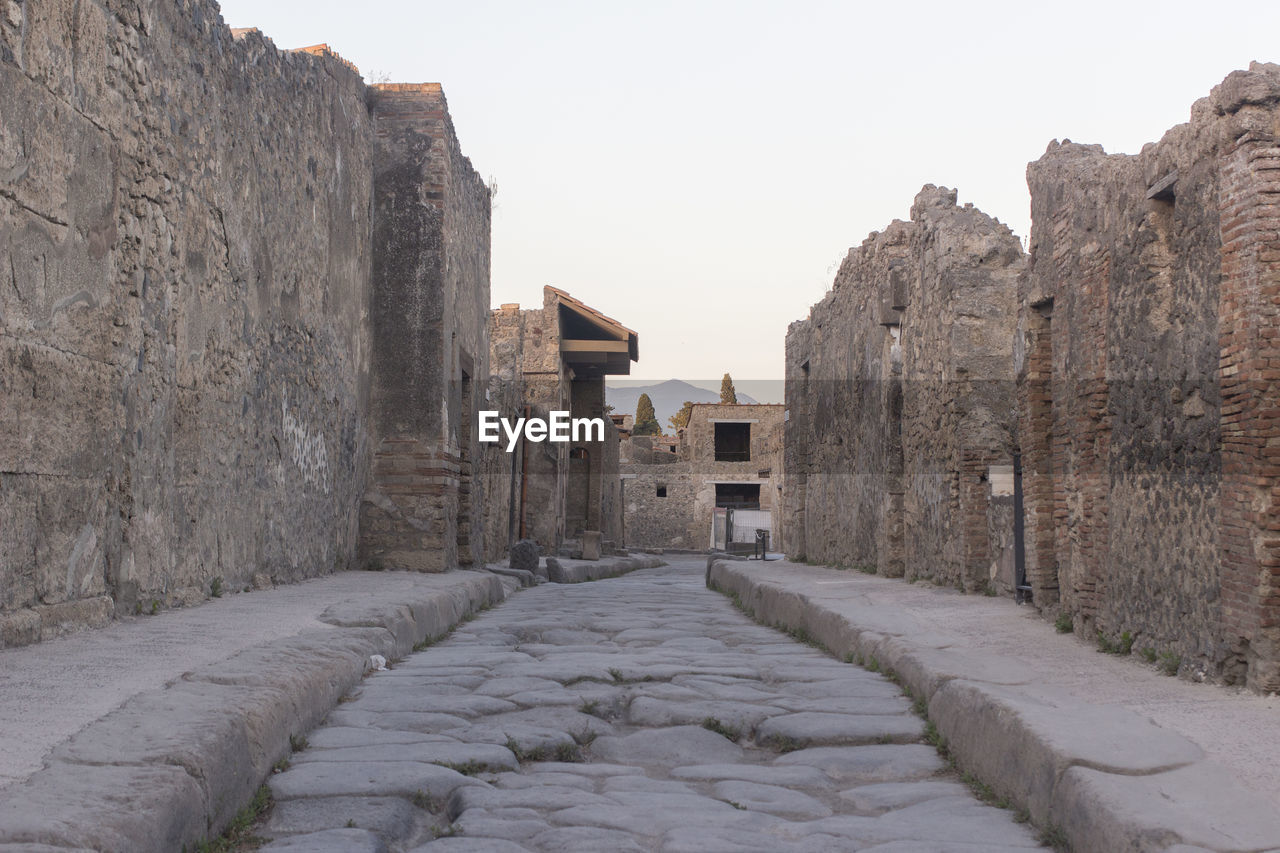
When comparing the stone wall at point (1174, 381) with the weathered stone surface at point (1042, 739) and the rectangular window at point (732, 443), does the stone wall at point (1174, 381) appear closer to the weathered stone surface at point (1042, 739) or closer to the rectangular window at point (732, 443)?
the weathered stone surface at point (1042, 739)

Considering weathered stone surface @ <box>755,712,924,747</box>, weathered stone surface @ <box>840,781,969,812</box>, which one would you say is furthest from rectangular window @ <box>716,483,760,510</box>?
weathered stone surface @ <box>840,781,969,812</box>

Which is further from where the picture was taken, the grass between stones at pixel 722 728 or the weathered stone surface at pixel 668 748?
the grass between stones at pixel 722 728

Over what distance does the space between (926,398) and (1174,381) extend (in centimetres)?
479

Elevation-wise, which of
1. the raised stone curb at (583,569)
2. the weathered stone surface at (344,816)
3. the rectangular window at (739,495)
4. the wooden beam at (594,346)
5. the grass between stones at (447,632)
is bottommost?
the raised stone curb at (583,569)

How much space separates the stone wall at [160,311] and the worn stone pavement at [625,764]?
1.40m

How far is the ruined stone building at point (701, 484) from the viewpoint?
36344 millimetres

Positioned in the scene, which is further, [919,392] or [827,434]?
[827,434]

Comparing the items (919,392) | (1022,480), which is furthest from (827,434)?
(1022,480)

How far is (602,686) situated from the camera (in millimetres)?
4719

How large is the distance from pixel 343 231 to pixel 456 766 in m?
6.63

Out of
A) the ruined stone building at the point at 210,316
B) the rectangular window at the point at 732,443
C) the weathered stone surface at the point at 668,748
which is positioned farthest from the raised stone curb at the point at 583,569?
the rectangular window at the point at 732,443

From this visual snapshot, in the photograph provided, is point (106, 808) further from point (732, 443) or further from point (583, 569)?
point (732, 443)

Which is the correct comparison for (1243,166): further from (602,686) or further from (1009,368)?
(1009,368)

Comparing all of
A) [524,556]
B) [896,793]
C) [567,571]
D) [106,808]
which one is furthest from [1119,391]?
[567,571]
